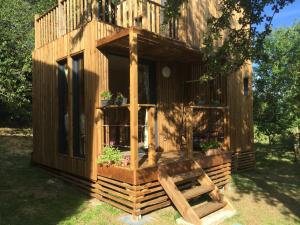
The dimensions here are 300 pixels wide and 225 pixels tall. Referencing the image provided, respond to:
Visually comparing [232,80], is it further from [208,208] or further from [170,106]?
[208,208]

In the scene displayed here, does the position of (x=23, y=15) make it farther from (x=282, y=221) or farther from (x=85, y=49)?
(x=282, y=221)

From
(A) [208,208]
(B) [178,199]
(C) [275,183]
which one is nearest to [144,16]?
(B) [178,199]

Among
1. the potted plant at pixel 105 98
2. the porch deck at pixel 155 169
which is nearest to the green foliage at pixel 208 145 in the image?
the porch deck at pixel 155 169

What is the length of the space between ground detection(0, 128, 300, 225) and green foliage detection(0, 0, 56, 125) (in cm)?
458

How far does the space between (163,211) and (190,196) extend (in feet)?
2.30

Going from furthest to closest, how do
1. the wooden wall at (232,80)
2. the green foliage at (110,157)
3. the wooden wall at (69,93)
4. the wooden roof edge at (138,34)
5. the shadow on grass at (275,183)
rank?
the wooden wall at (232,80) → the shadow on grass at (275,183) → the wooden wall at (69,93) → the green foliage at (110,157) → the wooden roof edge at (138,34)

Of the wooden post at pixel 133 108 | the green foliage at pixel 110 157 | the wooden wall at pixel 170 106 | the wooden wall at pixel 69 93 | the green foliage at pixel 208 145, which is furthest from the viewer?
the wooden wall at pixel 170 106

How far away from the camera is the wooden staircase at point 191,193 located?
5864 mm

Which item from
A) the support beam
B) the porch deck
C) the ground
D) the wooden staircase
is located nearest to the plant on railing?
the porch deck

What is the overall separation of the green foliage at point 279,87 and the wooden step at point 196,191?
207 inches

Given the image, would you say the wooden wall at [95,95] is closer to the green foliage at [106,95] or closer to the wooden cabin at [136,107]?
the wooden cabin at [136,107]

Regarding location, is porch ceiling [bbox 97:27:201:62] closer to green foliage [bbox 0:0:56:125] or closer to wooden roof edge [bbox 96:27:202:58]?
wooden roof edge [bbox 96:27:202:58]

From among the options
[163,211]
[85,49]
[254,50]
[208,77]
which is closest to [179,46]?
[208,77]

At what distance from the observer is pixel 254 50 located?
6.86 metres
